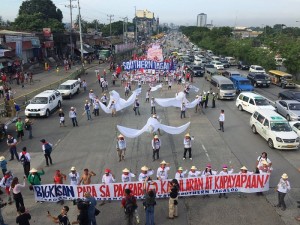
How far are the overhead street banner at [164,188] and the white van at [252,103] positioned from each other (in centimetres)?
1380

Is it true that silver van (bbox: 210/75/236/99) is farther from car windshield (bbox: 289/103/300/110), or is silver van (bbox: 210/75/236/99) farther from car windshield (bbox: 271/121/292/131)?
car windshield (bbox: 271/121/292/131)

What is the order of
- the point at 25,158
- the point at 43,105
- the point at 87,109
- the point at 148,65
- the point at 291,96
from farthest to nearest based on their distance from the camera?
the point at 148,65, the point at 291,96, the point at 43,105, the point at 87,109, the point at 25,158

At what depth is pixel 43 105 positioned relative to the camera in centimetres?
2630

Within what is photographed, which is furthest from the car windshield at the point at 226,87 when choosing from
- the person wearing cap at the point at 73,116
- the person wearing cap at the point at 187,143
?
the person wearing cap at the point at 187,143

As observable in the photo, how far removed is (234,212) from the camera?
485 inches

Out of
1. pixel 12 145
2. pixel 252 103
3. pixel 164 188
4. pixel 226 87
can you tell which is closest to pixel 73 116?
pixel 12 145

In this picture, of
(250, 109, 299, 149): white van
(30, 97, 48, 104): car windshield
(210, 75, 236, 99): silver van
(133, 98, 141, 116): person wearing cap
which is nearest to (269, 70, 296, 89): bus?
(210, 75, 236, 99): silver van

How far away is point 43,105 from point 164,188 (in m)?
16.5

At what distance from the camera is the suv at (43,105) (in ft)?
84.7

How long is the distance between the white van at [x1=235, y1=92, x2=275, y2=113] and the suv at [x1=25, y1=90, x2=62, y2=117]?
15962 millimetres

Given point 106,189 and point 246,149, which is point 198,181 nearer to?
point 106,189

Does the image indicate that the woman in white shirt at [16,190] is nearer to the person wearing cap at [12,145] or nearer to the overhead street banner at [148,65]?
the person wearing cap at [12,145]

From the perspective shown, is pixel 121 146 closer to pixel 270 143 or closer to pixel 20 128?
pixel 20 128

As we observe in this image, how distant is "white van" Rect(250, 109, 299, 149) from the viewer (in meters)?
18.6
